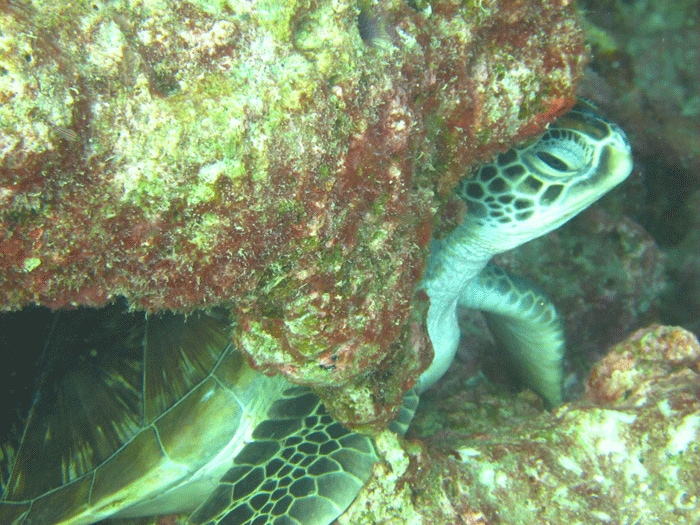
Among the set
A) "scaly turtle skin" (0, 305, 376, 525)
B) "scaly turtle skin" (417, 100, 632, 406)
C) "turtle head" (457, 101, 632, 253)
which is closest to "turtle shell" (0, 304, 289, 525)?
"scaly turtle skin" (0, 305, 376, 525)

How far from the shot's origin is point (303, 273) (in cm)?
107

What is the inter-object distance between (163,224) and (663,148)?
4042 millimetres

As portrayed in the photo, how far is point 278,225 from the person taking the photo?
990 millimetres

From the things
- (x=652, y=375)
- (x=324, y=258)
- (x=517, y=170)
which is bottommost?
(x=652, y=375)

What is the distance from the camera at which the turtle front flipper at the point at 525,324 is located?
2.43m

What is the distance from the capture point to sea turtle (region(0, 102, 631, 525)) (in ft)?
5.60

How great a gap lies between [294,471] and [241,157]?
1300 millimetres

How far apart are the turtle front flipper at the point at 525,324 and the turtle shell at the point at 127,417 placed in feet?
3.97

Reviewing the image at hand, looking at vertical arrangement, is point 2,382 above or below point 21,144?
below

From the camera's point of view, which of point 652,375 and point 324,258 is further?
point 652,375

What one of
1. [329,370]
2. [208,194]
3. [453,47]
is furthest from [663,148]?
[208,194]

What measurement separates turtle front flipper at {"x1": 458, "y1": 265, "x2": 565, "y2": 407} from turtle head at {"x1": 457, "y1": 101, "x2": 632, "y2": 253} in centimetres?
50

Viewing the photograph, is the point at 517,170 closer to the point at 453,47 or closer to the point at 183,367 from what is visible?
the point at 453,47

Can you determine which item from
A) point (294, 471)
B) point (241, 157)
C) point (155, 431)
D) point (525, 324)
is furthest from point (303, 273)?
point (525, 324)
